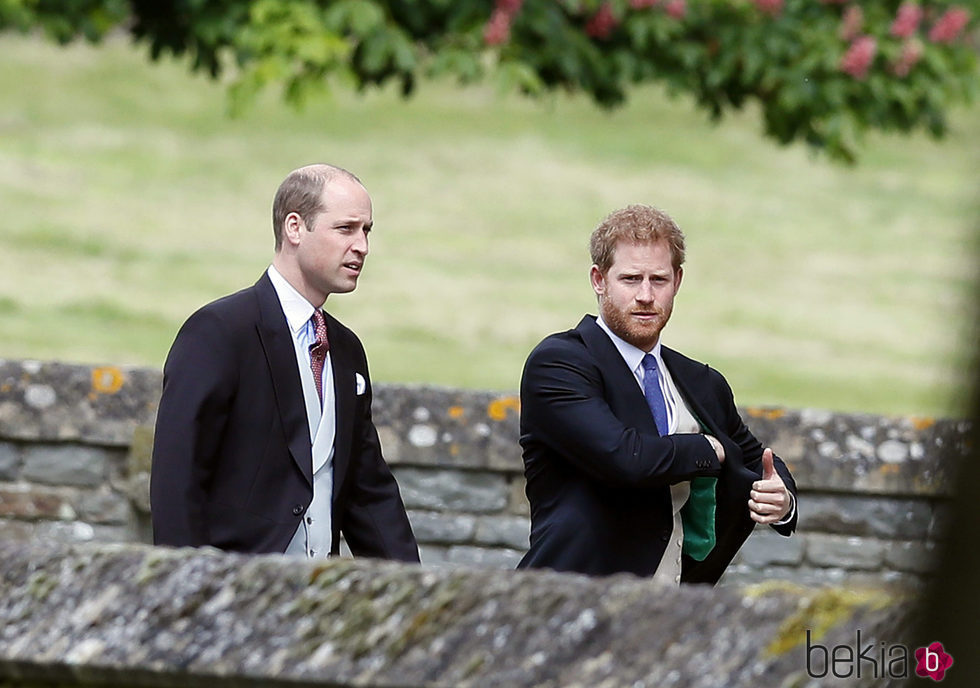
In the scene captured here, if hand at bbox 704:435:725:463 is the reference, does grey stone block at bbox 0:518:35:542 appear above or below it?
below

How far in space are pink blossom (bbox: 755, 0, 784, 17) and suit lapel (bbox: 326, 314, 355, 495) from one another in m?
3.69

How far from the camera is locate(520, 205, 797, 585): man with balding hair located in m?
3.10

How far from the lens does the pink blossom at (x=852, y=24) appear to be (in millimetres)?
6480

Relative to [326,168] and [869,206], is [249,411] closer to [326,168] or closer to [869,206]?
[326,168]

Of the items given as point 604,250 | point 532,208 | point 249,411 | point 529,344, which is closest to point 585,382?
point 604,250

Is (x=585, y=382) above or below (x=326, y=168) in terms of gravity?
below

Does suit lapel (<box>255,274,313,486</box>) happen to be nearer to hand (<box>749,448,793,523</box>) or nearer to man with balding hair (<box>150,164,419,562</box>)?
man with balding hair (<box>150,164,419,562</box>)

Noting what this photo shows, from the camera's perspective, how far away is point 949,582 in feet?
4.46

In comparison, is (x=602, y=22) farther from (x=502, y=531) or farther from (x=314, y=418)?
(x=314, y=418)

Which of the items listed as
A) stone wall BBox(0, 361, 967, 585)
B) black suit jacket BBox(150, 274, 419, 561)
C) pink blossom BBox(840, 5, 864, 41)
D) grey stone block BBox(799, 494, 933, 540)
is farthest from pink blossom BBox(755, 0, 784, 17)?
black suit jacket BBox(150, 274, 419, 561)

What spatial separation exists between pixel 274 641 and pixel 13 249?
47.7 ft

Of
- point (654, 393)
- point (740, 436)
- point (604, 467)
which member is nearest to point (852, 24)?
point (740, 436)

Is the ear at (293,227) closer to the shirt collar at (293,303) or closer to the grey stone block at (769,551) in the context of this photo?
the shirt collar at (293,303)

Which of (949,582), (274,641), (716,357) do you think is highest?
(949,582)
